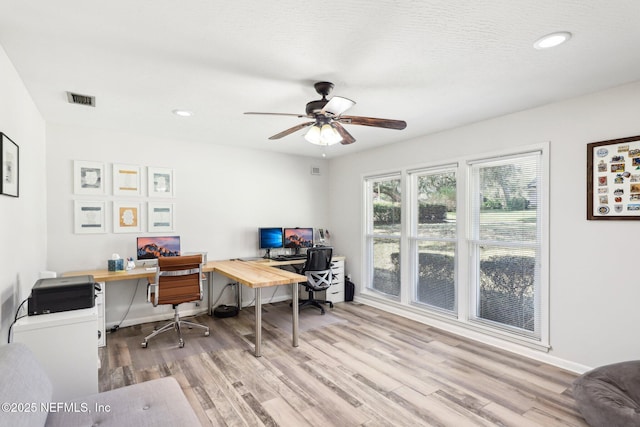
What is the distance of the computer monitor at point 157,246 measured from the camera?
4.00m

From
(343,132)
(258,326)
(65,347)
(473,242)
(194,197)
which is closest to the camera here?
(65,347)

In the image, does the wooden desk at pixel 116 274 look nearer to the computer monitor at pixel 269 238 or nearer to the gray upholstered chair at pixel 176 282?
the gray upholstered chair at pixel 176 282

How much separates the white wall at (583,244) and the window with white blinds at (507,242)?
0.59 feet

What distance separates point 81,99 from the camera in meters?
2.89

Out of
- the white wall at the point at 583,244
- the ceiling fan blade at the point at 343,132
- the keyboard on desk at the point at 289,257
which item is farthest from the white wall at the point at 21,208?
the white wall at the point at 583,244

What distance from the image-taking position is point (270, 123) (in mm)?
3645

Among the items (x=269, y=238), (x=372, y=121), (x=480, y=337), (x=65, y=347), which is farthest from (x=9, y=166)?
(x=480, y=337)

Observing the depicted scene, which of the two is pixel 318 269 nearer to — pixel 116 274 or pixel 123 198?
pixel 116 274

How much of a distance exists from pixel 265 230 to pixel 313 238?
0.92 meters

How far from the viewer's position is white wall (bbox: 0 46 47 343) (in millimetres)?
2039

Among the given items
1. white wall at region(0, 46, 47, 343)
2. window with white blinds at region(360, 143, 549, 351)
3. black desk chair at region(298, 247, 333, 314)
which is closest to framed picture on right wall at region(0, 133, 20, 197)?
white wall at region(0, 46, 47, 343)

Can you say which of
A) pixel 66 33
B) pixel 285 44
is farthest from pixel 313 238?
pixel 66 33

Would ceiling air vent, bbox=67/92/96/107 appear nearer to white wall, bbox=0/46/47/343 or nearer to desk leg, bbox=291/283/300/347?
white wall, bbox=0/46/47/343

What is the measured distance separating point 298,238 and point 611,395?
12.9 feet
